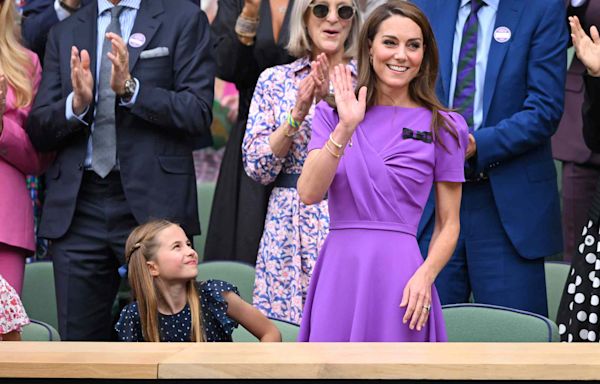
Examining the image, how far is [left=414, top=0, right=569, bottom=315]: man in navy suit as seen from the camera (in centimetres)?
470

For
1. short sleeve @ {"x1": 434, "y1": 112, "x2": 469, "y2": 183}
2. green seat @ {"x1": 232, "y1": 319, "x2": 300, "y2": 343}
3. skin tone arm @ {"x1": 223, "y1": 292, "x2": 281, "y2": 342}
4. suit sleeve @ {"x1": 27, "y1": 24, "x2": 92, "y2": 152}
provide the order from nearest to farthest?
1. short sleeve @ {"x1": 434, "y1": 112, "x2": 469, "y2": 183}
2. skin tone arm @ {"x1": 223, "y1": 292, "x2": 281, "y2": 342}
3. green seat @ {"x1": 232, "y1": 319, "x2": 300, "y2": 343}
4. suit sleeve @ {"x1": 27, "y1": 24, "x2": 92, "y2": 152}

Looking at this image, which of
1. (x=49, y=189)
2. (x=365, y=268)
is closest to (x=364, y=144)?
(x=365, y=268)

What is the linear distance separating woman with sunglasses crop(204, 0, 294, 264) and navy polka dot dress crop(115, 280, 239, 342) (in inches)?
56.9

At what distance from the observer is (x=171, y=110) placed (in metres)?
4.95

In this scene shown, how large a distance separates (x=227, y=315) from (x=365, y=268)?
0.63 m

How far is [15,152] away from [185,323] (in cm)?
130

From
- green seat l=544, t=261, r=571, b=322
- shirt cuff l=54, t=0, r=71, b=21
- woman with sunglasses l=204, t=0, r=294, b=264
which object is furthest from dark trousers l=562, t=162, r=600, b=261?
shirt cuff l=54, t=0, r=71, b=21

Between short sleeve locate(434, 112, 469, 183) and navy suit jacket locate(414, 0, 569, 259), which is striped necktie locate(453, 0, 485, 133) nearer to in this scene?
navy suit jacket locate(414, 0, 569, 259)

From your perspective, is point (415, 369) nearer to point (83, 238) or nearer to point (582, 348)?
point (582, 348)

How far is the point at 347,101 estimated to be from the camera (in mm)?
3756

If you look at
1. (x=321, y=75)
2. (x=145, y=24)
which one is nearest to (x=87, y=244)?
(x=145, y=24)

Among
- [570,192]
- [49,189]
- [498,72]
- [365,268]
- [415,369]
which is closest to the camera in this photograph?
[415,369]

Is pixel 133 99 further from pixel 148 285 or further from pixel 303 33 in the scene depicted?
pixel 148 285

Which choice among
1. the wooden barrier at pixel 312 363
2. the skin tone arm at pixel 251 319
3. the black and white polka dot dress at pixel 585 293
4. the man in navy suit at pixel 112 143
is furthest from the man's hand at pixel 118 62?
the wooden barrier at pixel 312 363
